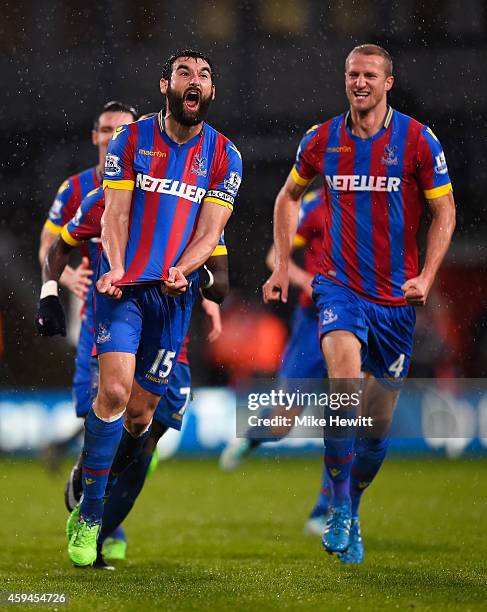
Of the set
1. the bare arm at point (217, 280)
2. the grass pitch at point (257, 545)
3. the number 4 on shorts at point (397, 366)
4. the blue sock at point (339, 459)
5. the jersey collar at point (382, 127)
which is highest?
the jersey collar at point (382, 127)

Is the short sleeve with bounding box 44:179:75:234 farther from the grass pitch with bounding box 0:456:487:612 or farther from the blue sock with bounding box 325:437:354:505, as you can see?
the blue sock with bounding box 325:437:354:505

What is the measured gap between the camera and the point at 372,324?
534cm

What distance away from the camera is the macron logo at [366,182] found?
17.5ft

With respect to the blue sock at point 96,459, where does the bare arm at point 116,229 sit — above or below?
above

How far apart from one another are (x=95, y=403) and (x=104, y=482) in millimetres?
323

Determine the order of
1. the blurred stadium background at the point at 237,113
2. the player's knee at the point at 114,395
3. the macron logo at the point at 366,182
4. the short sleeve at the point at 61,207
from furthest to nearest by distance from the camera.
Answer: the blurred stadium background at the point at 237,113
the short sleeve at the point at 61,207
the macron logo at the point at 366,182
the player's knee at the point at 114,395

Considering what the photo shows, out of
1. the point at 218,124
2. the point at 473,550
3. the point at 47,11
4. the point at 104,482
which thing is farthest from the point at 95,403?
the point at 47,11

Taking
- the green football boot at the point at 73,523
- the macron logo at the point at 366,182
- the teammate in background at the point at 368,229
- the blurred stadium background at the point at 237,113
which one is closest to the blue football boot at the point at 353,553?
the teammate in background at the point at 368,229

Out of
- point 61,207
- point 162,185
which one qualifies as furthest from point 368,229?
point 61,207

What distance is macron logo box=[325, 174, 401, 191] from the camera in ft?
17.5

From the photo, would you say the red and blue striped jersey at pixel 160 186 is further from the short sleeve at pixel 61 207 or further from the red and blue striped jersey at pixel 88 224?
the short sleeve at pixel 61 207

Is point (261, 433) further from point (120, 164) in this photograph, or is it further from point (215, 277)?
point (120, 164)

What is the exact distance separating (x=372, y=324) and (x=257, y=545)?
53.7 inches

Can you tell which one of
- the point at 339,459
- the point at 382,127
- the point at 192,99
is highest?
the point at 192,99
